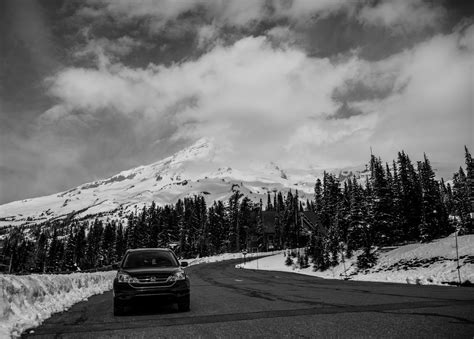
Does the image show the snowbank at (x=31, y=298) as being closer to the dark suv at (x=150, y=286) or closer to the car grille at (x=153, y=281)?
the dark suv at (x=150, y=286)

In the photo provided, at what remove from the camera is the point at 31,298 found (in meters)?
10.1

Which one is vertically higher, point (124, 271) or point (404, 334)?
point (124, 271)

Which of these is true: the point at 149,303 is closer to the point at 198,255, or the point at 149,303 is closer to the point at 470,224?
the point at 470,224

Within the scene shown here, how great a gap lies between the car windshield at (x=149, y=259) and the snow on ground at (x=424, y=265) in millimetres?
14559

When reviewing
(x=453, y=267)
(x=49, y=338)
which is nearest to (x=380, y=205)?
(x=453, y=267)

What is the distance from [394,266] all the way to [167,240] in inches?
3254

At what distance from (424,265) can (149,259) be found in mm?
19976

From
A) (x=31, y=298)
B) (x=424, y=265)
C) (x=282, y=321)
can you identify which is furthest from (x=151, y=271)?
(x=424, y=265)

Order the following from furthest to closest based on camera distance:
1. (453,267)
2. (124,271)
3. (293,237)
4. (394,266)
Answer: (293,237) < (394,266) < (453,267) < (124,271)

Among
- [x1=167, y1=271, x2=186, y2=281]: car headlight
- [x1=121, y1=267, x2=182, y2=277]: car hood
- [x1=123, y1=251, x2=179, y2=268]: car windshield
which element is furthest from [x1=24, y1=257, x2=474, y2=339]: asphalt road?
[x1=123, y1=251, x2=179, y2=268]: car windshield

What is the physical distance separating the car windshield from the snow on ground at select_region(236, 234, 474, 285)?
47.8 ft

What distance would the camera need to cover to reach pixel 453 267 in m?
20.8

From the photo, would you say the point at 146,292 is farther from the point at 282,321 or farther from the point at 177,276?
the point at 282,321

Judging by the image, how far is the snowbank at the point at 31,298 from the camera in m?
7.95
